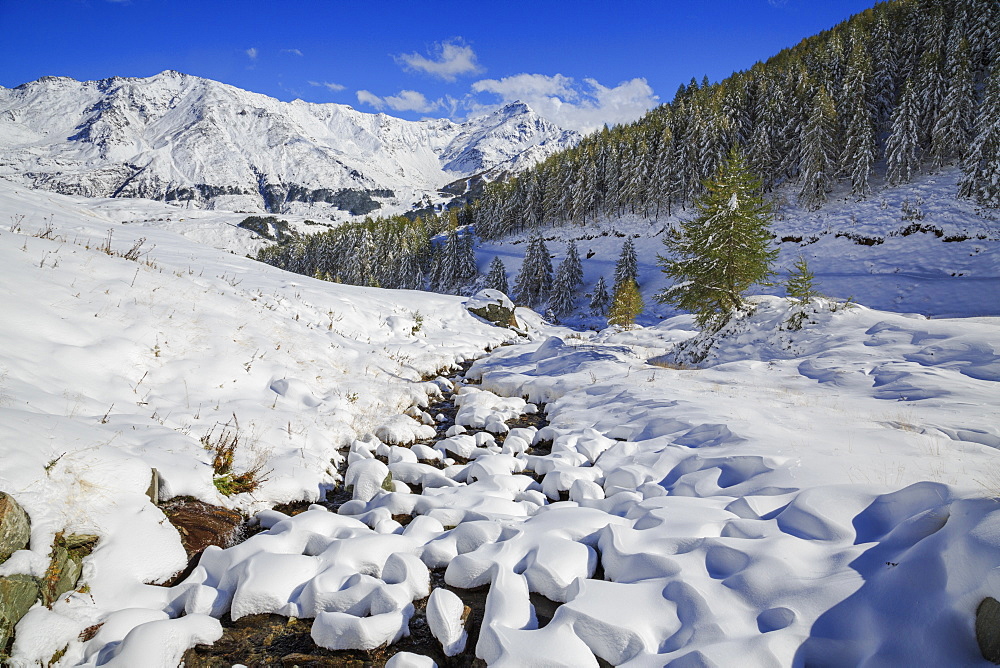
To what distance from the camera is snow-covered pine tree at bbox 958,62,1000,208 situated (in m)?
31.5

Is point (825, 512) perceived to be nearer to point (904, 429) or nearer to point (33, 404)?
point (904, 429)

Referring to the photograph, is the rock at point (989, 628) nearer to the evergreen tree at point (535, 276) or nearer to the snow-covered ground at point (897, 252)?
the snow-covered ground at point (897, 252)

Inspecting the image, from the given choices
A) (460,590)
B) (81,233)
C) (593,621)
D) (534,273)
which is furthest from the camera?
(534,273)

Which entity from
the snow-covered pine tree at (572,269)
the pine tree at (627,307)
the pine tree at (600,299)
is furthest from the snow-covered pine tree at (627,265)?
the pine tree at (627,307)

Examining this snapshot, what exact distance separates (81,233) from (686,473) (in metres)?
14.7

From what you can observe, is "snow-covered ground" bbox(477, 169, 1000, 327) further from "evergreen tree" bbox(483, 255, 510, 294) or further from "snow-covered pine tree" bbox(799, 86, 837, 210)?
"evergreen tree" bbox(483, 255, 510, 294)

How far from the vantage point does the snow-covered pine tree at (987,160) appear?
1238 inches

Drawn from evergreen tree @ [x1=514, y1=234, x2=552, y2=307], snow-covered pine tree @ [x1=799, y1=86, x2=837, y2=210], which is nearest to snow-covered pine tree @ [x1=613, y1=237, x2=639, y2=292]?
evergreen tree @ [x1=514, y1=234, x2=552, y2=307]

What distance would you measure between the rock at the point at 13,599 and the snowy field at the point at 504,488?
86mm

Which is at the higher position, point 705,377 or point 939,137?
point 939,137

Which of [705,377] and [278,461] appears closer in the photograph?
[278,461]

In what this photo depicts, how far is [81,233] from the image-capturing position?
34.4ft

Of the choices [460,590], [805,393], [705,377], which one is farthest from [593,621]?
[705,377]

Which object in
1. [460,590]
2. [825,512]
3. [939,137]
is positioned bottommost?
[460,590]
